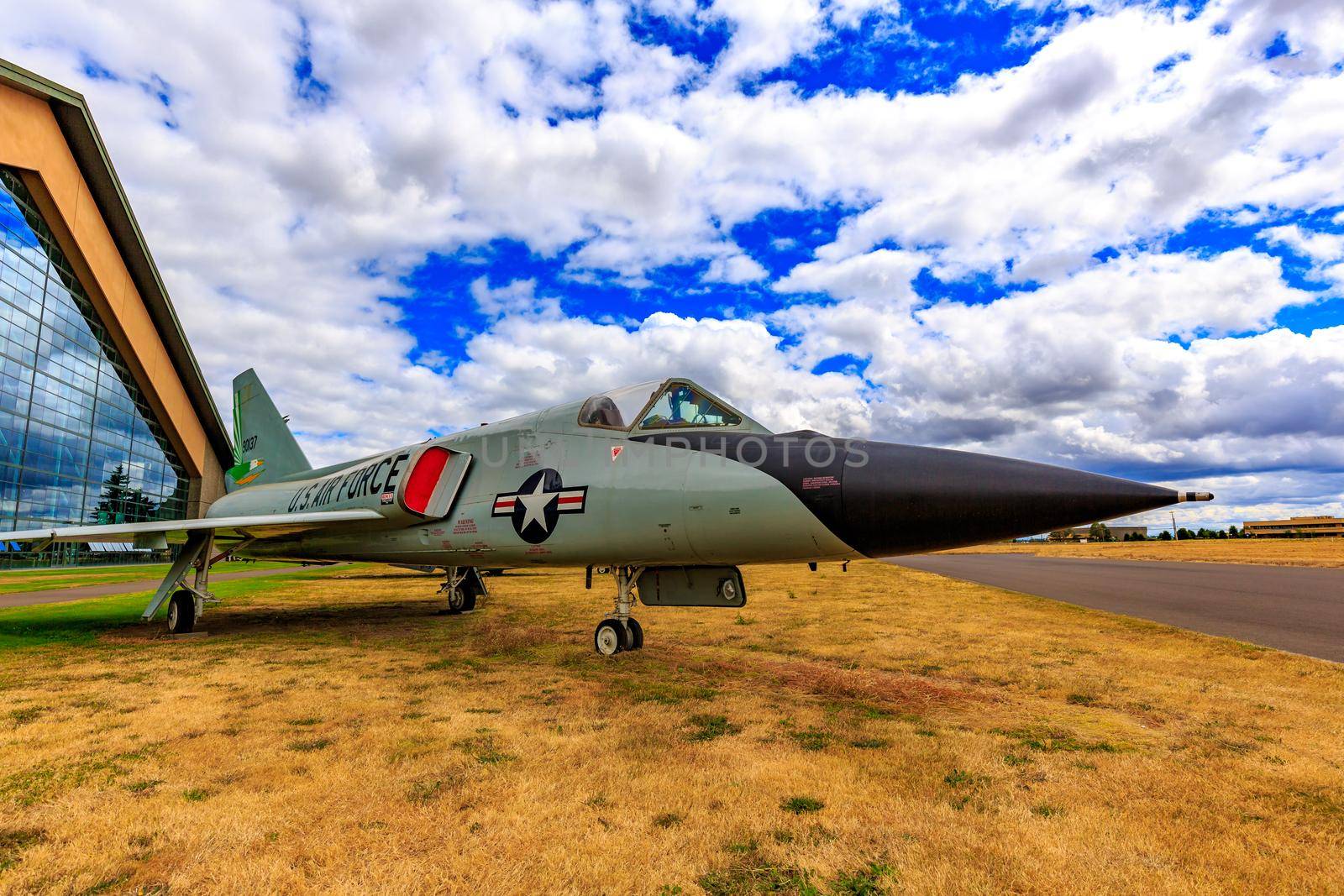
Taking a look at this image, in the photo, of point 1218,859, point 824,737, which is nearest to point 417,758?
point 824,737

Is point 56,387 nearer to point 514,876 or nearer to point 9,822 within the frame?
point 9,822

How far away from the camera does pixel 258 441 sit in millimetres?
14375

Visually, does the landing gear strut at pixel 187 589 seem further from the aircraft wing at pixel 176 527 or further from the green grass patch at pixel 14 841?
the green grass patch at pixel 14 841

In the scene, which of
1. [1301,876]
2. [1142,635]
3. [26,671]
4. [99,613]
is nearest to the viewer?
[1301,876]

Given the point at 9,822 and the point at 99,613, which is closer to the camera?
the point at 9,822

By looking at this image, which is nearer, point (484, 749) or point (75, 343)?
point (484, 749)

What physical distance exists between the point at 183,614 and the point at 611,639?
23.6 ft

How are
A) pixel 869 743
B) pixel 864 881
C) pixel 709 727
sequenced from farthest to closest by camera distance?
pixel 709 727 < pixel 869 743 < pixel 864 881

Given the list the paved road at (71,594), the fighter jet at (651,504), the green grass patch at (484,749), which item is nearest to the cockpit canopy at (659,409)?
the fighter jet at (651,504)

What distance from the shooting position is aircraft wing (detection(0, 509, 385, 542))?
8234 mm

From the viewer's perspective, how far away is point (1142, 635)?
26.2ft

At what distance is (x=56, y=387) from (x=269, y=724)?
37.8 metres

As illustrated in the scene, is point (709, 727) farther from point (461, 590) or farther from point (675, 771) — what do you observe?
point (461, 590)

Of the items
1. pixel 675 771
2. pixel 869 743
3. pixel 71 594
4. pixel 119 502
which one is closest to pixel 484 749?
pixel 675 771
